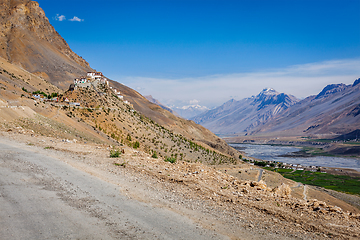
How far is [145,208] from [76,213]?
2.15 meters

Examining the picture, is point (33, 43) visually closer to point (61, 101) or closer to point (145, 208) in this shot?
point (61, 101)

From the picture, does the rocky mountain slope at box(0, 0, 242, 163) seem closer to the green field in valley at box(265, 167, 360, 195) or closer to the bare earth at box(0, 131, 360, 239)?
the bare earth at box(0, 131, 360, 239)

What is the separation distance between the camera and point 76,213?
7.80m

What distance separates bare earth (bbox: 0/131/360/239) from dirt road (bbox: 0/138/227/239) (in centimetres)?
2

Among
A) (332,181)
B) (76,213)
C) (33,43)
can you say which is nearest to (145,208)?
(76,213)

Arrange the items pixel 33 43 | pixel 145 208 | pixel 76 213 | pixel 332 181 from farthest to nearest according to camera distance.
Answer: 1. pixel 33 43
2. pixel 332 181
3. pixel 145 208
4. pixel 76 213

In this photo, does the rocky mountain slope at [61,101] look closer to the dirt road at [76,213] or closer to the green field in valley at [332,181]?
the dirt road at [76,213]

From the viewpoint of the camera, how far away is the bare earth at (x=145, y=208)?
23.0 ft

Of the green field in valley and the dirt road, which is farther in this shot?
the green field in valley

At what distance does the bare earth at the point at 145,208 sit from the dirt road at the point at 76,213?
24 mm

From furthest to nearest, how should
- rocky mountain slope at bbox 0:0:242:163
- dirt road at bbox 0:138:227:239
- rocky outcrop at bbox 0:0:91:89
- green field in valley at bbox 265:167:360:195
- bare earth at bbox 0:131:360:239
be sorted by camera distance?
rocky outcrop at bbox 0:0:91:89 < green field in valley at bbox 265:167:360:195 < rocky mountain slope at bbox 0:0:242:163 < bare earth at bbox 0:131:360:239 < dirt road at bbox 0:138:227:239

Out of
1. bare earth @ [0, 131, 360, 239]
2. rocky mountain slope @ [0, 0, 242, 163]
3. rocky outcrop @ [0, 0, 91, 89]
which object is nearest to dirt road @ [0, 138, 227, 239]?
bare earth @ [0, 131, 360, 239]

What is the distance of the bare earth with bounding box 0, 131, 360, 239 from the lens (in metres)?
7.00

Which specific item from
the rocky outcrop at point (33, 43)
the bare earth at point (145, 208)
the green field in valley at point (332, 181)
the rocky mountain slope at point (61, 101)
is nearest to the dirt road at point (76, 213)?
the bare earth at point (145, 208)
